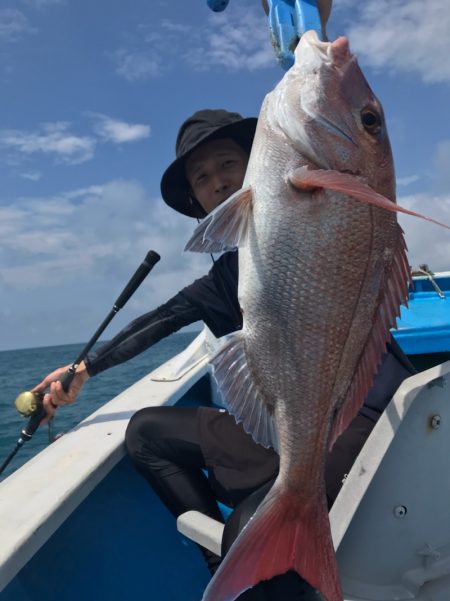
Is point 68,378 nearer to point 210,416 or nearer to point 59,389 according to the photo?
point 59,389

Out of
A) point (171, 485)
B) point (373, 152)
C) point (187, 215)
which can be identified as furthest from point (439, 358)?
point (373, 152)

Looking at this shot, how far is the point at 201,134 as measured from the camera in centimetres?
202

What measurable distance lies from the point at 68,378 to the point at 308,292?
1.76 meters

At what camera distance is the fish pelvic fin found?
39.8 inches

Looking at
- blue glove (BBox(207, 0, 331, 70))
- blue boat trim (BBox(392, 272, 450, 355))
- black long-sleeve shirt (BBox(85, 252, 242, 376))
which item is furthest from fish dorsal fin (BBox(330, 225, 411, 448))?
blue boat trim (BBox(392, 272, 450, 355))

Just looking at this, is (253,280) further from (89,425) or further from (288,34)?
(89,425)

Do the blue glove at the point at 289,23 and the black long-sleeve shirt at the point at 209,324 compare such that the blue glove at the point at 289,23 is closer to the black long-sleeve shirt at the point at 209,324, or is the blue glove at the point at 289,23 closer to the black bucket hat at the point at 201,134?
the black bucket hat at the point at 201,134

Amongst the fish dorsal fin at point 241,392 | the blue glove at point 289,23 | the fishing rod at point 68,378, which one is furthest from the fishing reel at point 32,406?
the blue glove at point 289,23

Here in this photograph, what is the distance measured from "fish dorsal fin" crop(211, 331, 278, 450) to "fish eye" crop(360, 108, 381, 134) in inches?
27.1

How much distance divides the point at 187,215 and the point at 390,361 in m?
1.34

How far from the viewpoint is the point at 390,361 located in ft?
5.57

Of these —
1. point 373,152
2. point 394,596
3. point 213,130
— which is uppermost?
point 213,130

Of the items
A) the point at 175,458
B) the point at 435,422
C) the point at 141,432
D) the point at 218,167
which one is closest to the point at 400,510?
the point at 435,422

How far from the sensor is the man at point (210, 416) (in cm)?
164
